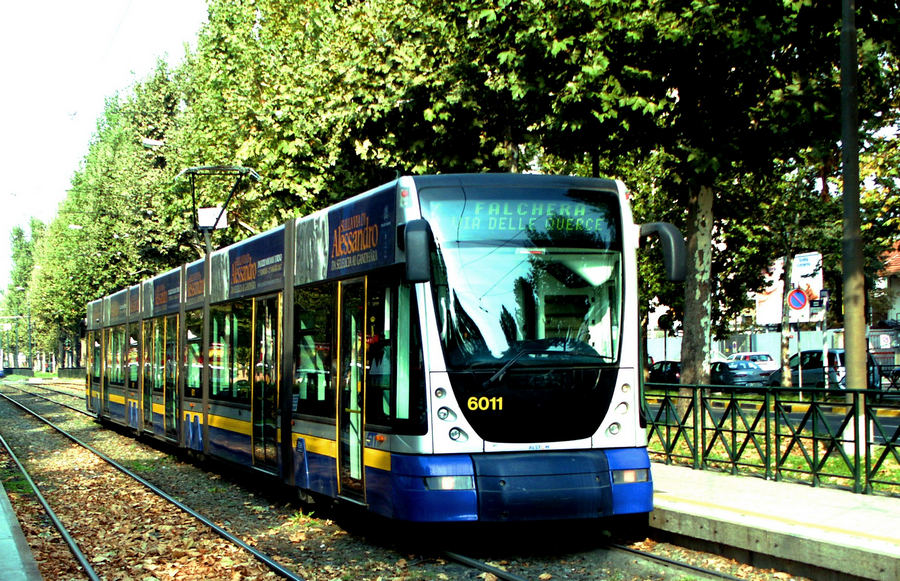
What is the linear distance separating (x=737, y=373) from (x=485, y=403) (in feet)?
117

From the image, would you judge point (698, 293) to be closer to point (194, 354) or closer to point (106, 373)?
point (194, 354)

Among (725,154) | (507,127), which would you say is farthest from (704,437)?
(507,127)

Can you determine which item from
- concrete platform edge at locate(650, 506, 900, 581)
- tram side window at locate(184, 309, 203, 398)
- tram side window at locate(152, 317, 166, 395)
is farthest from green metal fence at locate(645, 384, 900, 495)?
tram side window at locate(152, 317, 166, 395)

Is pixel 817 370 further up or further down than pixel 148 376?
further down

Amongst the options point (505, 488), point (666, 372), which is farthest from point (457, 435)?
point (666, 372)

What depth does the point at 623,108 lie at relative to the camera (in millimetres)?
14836

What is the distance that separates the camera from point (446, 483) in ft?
26.1

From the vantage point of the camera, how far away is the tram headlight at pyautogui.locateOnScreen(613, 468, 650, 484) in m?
8.41

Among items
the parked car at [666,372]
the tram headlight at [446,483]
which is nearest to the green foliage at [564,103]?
the parked car at [666,372]

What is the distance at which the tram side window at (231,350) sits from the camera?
1286 cm

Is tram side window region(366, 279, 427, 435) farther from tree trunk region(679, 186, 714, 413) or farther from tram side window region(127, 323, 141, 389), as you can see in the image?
tram side window region(127, 323, 141, 389)

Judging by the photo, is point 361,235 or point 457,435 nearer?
point 457,435

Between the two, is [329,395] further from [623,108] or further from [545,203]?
[623,108]

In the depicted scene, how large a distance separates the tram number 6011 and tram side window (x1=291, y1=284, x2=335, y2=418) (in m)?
2.03
